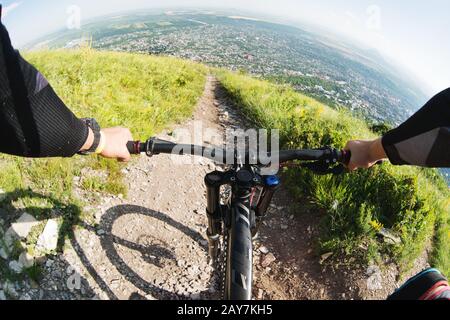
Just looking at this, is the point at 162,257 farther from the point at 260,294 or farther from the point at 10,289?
the point at 10,289

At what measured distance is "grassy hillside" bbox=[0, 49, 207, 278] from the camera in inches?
158

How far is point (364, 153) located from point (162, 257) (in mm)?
3132

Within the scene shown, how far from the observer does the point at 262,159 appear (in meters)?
2.28

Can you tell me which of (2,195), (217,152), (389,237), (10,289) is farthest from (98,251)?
(389,237)

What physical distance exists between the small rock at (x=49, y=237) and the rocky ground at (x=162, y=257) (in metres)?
0.01

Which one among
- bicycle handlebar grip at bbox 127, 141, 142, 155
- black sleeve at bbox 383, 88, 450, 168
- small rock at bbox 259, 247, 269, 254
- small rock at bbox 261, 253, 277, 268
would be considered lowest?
small rock at bbox 261, 253, 277, 268

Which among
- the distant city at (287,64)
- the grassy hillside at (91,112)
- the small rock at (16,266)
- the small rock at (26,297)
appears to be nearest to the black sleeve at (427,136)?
the distant city at (287,64)

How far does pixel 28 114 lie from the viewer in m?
1.63

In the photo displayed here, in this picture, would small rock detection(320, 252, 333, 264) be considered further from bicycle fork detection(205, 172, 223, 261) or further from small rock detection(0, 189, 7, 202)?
small rock detection(0, 189, 7, 202)

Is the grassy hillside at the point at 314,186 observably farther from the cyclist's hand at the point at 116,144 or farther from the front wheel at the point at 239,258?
the front wheel at the point at 239,258

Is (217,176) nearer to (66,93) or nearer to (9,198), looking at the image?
(9,198)

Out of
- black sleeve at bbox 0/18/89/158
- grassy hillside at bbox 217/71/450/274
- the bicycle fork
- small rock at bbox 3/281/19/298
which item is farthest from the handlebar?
grassy hillside at bbox 217/71/450/274

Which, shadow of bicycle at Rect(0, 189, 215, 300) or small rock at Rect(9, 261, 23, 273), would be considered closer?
small rock at Rect(9, 261, 23, 273)

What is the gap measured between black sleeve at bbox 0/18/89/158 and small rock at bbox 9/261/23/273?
210 cm
